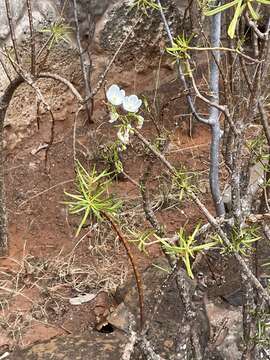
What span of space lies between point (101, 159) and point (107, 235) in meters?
0.45

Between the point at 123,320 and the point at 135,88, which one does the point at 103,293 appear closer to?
the point at 123,320

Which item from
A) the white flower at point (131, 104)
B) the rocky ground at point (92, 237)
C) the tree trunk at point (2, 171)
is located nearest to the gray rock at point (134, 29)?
the rocky ground at point (92, 237)

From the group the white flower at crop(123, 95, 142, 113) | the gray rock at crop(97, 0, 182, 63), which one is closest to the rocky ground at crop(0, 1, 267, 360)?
the gray rock at crop(97, 0, 182, 63)

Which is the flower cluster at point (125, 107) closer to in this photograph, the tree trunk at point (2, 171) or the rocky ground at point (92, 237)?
the rocky ground at point (92, 237)

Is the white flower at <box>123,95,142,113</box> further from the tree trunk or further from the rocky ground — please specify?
the tree trunk

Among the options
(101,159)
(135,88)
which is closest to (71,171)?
(101,159)

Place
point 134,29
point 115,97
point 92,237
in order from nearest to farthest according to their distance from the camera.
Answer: point 115,97
point 92,237
point 134,29

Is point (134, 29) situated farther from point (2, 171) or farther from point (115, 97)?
point (115, 97)

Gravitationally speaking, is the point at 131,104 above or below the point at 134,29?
above

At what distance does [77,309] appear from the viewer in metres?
2.37

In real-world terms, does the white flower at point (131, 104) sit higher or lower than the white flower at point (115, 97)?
lower

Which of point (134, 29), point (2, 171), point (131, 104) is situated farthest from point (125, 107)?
point (134, 29)

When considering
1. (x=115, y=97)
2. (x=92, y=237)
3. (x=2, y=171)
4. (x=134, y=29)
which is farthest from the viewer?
(x=134, y=29)

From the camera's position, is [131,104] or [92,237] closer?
[131,104]
